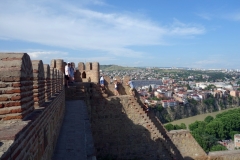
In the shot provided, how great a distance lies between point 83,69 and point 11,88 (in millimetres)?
11943

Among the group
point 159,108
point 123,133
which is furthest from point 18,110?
point 159,108

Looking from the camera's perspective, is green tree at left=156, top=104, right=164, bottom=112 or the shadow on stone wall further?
green tree at left=156, top=104, right=164, bottom=112

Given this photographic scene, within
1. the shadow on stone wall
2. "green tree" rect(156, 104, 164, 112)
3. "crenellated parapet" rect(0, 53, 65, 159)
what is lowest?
"green tree" rect(156, 104, 164, 112)

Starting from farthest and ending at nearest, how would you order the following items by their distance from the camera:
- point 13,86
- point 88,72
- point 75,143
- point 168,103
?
1. point 168,103
2. point 88,72
3. point 75,143
4. point 13,86

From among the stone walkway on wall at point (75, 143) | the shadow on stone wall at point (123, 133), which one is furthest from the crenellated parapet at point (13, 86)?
the shadow on stone wall at point (123, 133)

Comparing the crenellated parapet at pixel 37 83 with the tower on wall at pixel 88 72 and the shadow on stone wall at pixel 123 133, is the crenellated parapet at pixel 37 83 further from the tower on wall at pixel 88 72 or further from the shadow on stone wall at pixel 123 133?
the tower on wall at pixel 88 72

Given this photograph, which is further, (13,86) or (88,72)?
(88,72)

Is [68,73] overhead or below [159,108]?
overhead

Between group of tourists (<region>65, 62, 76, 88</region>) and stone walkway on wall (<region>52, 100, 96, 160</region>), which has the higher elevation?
group of tourists (<region>65, 62, 76, 88</region>)

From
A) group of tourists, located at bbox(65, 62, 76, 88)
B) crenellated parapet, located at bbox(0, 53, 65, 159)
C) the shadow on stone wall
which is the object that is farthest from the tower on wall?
crenellated parapet, located at bbox(0, 53, 65, 159)

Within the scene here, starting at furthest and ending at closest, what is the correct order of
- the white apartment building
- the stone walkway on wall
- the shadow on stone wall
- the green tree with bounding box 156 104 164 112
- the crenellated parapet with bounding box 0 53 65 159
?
the white apartment building < the green tree with bounding box 156 104 164 112 < the shadow on stone wall < the stone walkway on wall < the crenellated parapet with bounding box 0 53 65 159

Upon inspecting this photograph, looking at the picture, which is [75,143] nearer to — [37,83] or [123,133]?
[37,83]

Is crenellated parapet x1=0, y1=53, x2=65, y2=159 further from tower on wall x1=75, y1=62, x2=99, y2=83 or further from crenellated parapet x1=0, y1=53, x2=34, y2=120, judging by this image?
tower on wall x1=75, y1=62, x2=99, y2=83

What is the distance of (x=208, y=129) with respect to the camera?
1517 inches
